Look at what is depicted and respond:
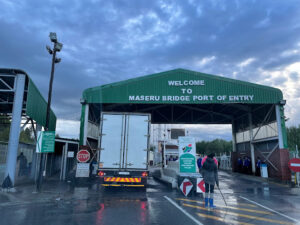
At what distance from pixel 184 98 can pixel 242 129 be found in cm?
1129

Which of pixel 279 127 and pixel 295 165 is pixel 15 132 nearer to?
pixel 295 165

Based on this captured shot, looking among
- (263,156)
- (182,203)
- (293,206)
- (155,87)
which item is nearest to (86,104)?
(155,87)

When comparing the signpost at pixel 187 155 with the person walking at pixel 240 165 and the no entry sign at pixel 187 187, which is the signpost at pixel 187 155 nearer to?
the no entry sign at pixel 187 187

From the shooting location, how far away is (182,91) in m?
18.5

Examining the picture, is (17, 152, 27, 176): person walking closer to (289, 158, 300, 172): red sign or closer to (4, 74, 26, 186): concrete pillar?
(4, 74, 26, 186): concrete pillar

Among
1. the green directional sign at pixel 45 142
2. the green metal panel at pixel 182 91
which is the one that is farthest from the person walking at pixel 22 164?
the green metal panel at pixel 182 91

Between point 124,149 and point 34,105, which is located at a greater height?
point 34,105

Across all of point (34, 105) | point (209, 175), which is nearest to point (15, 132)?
point (34, 105)

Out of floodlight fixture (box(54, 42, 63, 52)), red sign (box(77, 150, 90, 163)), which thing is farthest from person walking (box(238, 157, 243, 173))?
floodlight fixture (box(54, 42, 63, 52))

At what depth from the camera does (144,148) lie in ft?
38.6

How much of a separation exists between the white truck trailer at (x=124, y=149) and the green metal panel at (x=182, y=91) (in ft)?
21.0

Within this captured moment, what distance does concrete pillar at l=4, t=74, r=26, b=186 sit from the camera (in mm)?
11250

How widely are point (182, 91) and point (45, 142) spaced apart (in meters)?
10.7

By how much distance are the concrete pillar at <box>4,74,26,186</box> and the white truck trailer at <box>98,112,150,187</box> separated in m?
4.09
